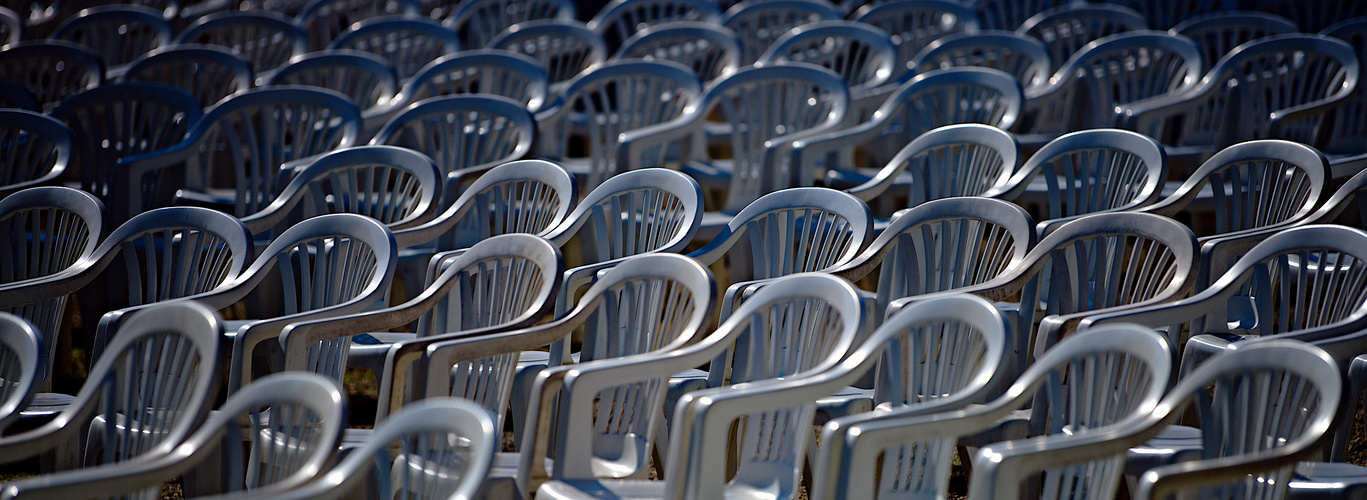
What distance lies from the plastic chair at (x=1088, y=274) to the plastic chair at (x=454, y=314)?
86 centimetres

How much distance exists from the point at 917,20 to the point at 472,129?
9.66 ft

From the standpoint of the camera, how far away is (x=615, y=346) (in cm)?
290

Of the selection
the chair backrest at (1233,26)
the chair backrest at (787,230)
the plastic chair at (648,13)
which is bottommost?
the chair backrest at (787,230)

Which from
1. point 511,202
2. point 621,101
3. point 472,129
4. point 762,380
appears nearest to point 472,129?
point 472,129

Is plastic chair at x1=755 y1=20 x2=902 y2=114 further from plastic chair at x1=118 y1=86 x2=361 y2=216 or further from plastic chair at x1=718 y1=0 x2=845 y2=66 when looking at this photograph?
plastic chair at x1=118 y1=86 x2=361 y2=216

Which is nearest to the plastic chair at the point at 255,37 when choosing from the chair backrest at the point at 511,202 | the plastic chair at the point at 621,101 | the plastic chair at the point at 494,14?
the plastic chair at the point at 494,14

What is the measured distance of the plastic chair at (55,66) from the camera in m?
5.94

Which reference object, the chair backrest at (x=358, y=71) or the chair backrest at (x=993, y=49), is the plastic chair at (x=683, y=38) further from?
the chair backrest at (x=358, y=71)

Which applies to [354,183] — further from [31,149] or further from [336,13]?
[336,13]

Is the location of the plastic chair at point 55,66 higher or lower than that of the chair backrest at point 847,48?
lower

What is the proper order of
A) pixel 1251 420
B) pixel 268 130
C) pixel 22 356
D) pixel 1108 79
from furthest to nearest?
pixel 1108 79
pixel 268 130
pixel 22 356
pixel 1251 420

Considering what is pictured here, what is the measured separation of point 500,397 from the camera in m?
2.98

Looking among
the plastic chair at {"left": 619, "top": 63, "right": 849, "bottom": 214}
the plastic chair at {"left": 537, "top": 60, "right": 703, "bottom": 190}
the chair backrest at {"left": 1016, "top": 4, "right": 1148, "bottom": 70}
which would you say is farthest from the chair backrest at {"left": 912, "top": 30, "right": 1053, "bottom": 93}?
the plastic chair at {"left": 537, "top": 60, "right": 703, "bottom": 190}

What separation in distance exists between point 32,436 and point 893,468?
1668 mm
